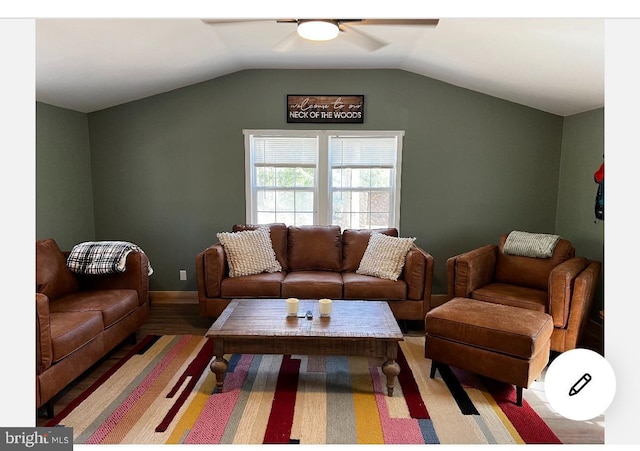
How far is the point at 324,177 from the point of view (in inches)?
162

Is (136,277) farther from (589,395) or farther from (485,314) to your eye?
(589,395)

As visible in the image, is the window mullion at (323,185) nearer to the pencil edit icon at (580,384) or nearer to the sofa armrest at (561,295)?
the sofa armrest at (561,295)

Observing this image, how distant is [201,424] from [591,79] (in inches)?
138

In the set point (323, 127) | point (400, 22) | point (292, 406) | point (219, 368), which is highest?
point (400, 22)

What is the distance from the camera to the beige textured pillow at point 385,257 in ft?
11.1

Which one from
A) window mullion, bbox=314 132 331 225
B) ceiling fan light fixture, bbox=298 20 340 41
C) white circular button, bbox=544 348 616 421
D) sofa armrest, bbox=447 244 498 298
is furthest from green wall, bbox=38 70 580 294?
white circular button, bbox=544 348 616 421

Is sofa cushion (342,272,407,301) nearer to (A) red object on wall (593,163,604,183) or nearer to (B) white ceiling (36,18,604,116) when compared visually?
(A) red object on wall (593,163,604,183)

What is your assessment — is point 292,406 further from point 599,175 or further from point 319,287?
point 599,175

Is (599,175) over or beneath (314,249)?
over

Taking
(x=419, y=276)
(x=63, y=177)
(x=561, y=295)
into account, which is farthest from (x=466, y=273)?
(x=63, y=177)

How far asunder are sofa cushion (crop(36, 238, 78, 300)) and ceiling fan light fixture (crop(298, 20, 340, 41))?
247cm

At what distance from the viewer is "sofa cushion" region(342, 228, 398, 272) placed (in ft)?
12.3

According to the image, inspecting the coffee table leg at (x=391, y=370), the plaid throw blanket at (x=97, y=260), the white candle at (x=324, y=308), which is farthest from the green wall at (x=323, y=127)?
the coffee table leg at (x=391, y=370)

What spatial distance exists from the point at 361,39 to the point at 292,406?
2.76 metres
